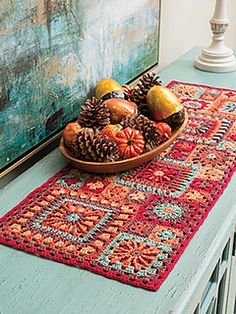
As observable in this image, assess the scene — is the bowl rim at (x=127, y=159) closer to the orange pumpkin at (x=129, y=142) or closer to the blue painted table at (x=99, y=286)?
the orange pumpkin at (x=129, y=142)

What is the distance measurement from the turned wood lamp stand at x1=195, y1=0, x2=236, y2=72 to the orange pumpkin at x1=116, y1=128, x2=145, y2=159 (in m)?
0.66

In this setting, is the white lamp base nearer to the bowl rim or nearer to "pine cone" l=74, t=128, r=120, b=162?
the bowl rim

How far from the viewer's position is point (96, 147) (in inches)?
44.9

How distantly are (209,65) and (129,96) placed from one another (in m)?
0.48

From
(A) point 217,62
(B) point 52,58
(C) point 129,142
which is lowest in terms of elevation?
(A) point 217,62

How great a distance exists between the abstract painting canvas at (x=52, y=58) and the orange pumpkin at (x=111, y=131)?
0.46 ft

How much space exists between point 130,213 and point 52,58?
1.26ft

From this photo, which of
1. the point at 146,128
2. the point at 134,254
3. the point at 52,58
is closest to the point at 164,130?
the point at 146,128

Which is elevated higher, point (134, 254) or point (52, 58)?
point (52, 58)

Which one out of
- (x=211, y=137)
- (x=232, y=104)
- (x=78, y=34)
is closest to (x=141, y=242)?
(x=211, y=137)

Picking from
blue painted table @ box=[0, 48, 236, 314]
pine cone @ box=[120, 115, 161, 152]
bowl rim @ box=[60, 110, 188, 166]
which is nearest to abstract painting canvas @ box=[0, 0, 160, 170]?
bowl rim @ box=[60, 110, 188, 166]

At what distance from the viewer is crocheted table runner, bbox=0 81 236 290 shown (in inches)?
36.6

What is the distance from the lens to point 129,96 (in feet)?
4.49

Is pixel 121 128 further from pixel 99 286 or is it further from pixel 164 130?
pixel 99 286
